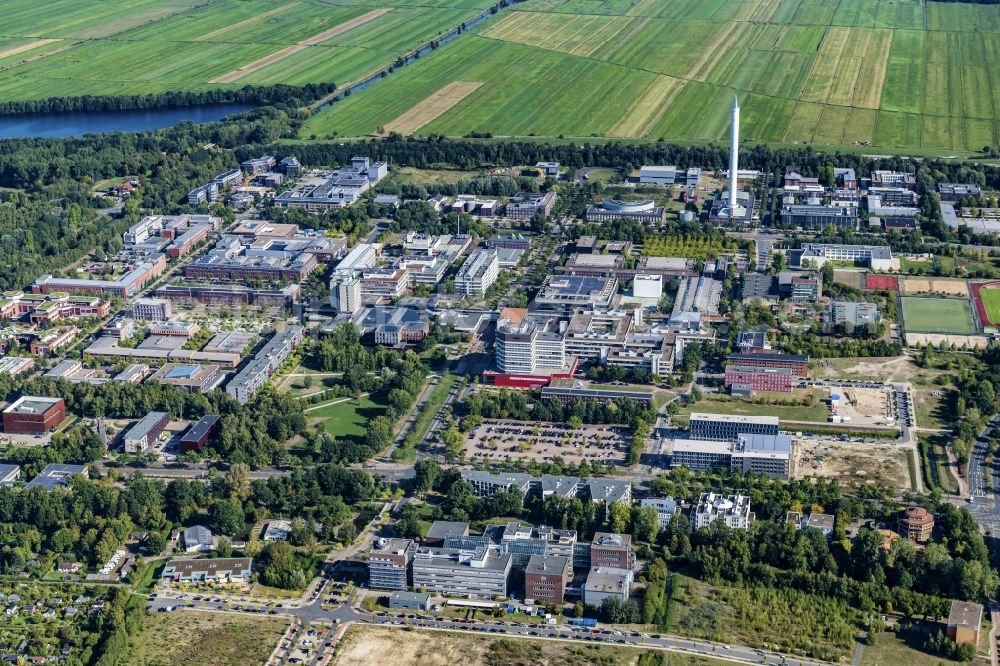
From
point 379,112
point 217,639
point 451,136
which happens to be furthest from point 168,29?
point 217,639

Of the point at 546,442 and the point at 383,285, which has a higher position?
the point at 383,285

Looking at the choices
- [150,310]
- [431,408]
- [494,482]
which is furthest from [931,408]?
[150,310]

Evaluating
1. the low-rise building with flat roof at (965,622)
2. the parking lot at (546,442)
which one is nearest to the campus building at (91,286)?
the parking lot at (546,442)

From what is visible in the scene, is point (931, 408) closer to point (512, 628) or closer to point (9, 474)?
point (512, 628)

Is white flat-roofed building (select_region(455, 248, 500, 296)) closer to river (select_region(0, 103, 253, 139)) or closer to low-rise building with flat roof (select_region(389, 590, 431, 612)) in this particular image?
low-rise building with flat roof (select_region(389, 590, 431, 612))

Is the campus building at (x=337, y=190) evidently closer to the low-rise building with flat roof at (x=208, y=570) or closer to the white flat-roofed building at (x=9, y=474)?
the white flat-roofed building at (x=9, y=474)

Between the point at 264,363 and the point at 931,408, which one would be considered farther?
the point at 264,363
